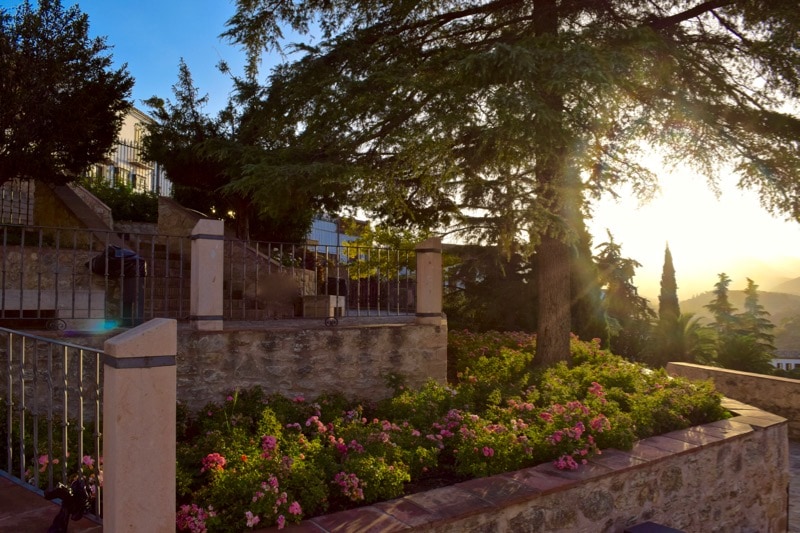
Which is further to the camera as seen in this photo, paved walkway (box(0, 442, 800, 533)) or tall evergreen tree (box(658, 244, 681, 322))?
tall evergreen tree (box(658, 244, 681, 322))

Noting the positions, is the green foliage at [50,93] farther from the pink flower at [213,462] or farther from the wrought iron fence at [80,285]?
the pink flower at [213,462]

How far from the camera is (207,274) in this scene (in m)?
5.91

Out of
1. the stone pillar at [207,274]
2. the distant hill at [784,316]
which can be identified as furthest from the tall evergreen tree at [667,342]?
the distant hill at [784,316]

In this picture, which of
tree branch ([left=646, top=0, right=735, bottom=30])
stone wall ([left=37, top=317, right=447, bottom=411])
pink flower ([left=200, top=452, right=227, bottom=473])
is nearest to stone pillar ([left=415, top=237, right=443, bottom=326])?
stone wall ([left=37, top=317, right=447, bottom=411])

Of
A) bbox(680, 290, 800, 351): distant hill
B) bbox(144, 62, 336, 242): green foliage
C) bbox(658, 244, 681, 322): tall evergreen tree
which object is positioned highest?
bbox(144, 62, 336, 242): green foliage

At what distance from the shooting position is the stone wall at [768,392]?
31.9 ft

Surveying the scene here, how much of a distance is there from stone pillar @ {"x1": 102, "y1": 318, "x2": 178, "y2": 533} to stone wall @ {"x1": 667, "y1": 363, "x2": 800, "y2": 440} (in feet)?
30.1

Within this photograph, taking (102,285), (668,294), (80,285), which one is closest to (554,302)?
(102,285)

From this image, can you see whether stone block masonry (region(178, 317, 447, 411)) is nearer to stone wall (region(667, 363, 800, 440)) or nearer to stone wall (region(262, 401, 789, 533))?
stone wall (region(262, 401, 789, 533))

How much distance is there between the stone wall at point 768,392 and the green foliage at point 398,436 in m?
3.26

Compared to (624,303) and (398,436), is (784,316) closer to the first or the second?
(624,303)

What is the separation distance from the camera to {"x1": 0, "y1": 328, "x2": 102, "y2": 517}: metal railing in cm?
375

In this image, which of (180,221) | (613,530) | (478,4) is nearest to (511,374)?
(613,530)

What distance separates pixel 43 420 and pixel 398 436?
3.31 m
